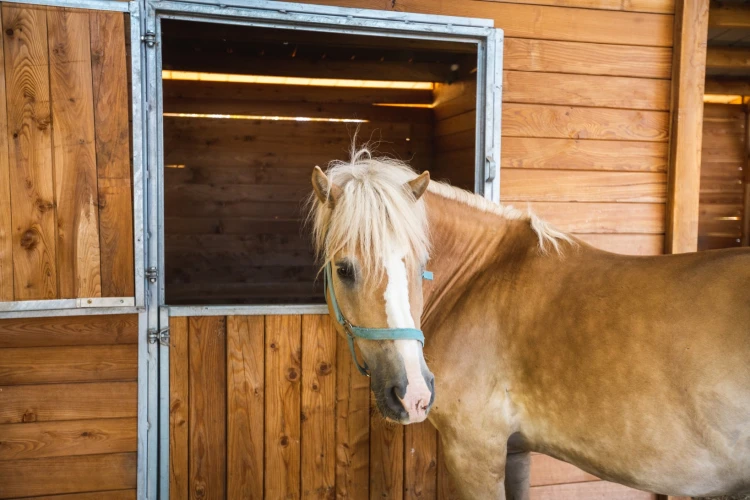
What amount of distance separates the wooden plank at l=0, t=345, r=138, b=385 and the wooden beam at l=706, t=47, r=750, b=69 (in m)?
5.44

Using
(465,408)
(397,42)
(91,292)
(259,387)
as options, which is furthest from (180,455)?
(397,42)

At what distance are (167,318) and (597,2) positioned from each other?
250 cm

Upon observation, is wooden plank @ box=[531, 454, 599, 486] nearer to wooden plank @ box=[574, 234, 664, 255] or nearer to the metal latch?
wooden plank @ box=[574, 234, 664, 255]

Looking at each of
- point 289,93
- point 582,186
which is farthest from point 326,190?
point 289,93

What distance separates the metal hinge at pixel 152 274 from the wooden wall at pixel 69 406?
18cm

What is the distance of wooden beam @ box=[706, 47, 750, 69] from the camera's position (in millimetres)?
5129

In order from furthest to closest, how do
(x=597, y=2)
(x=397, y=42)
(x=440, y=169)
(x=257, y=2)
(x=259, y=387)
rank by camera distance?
(x=440, y=169) → (x=397, y=42) → (x=597, y=2) → (x=259, y=387) → (x=257, y=2)

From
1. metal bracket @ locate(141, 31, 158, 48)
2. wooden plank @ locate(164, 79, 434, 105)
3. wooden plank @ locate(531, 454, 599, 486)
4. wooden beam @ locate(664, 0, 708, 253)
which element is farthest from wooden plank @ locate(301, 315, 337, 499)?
wooden plank @ locate(164, 79, 434, 105)

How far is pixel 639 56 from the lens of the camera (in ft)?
9.20

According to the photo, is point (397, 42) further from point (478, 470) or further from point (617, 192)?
point (478, 470)

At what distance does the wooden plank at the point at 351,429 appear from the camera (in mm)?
2537

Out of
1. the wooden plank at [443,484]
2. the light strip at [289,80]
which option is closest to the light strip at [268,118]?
the light strip at [289,80]

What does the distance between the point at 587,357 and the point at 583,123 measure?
1403 millimetres

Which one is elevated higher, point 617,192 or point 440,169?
point 440,169
